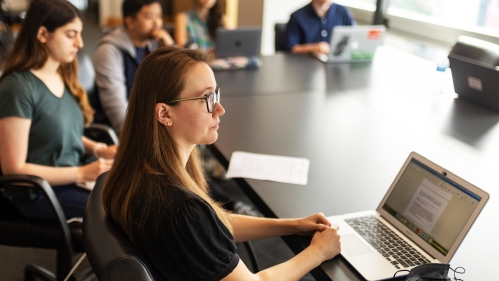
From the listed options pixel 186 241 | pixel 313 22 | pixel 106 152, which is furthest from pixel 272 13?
pixel 186 241

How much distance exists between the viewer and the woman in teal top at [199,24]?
379 cm

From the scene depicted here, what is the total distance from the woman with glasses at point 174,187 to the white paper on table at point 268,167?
0.40 m

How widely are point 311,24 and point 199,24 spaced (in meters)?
0.87

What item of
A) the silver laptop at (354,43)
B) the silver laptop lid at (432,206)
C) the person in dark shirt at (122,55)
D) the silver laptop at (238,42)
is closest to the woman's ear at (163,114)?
the silver laptop lid at (432,206)

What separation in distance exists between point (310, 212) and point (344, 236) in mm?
173

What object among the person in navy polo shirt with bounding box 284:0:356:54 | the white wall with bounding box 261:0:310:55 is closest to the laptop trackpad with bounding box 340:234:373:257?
the person in navy polo shirt with bounding box 284:0:356:54

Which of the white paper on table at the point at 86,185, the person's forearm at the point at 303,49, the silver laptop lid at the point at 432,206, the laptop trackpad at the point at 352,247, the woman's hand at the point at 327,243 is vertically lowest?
the white paper on table at the point at 86,185

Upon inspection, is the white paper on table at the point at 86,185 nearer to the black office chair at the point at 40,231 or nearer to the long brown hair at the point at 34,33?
the black office chair at the point at 40,231

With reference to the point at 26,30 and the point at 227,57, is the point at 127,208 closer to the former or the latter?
the point at 26,30

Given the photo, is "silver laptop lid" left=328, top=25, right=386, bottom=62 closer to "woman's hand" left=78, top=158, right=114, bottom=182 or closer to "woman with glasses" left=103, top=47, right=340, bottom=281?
→ "woman's hand" left=78, top=158, right=114, bottom=182

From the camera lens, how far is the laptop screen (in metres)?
1.26

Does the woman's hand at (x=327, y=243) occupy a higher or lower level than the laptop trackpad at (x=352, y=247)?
higher

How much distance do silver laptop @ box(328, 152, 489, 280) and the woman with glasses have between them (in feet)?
0.33

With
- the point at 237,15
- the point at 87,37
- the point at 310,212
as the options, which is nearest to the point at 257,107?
the point at 310,212
